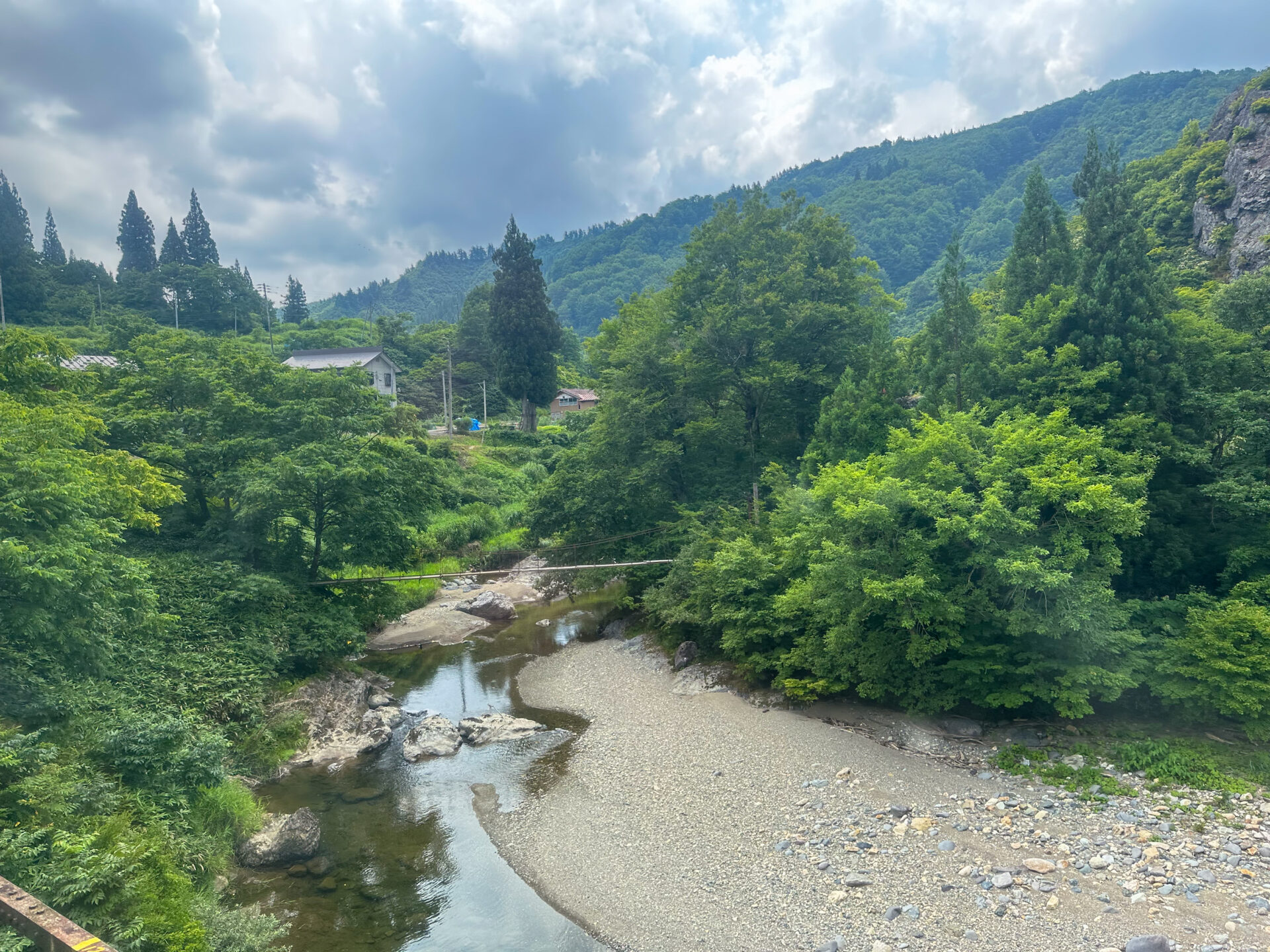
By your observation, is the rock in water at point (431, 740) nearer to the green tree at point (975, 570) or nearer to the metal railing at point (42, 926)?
the green tree at point (975, 570)

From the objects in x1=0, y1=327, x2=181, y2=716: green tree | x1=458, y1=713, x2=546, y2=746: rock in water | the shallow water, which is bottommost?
the shallow water

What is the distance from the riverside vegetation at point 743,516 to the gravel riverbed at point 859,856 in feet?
8.29

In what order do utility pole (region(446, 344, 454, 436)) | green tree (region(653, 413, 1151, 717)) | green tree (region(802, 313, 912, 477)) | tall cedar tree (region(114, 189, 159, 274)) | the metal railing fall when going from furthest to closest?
1. tall cedar tree (region(114, 189, 159, 274))
2. utility pole (region(446, 344, 454, 436))
3. green tree (region(802, 313, 912, 477))
4. green tree (region(653, 413, 1151, 717))
5. the metal railing

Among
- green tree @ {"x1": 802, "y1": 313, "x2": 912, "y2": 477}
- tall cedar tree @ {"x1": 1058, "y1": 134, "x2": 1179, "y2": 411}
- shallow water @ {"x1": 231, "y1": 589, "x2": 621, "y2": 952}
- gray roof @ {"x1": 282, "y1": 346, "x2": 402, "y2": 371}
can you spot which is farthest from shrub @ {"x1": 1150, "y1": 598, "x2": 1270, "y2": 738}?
gray roof @ {"x1": 282, "y1": 346, "x2": 402, "y2": 371}

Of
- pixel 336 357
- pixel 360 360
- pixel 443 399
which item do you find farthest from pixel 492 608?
pixel 336 357

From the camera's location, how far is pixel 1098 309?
17.7m

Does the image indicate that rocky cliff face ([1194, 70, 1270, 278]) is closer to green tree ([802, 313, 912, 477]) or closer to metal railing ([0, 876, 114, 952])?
green tree ([802, 313, 912, 477])

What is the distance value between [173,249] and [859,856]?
342ft

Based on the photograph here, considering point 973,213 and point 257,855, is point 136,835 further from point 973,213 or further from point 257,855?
point 973,213

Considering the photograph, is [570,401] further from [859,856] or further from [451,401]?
[859,856]

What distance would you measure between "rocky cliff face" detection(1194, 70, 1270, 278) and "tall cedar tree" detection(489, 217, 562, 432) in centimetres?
4068

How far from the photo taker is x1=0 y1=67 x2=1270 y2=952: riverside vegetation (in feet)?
39.5

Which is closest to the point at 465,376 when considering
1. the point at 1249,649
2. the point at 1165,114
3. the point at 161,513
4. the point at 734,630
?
the point at 161,513

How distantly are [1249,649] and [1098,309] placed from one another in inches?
350
